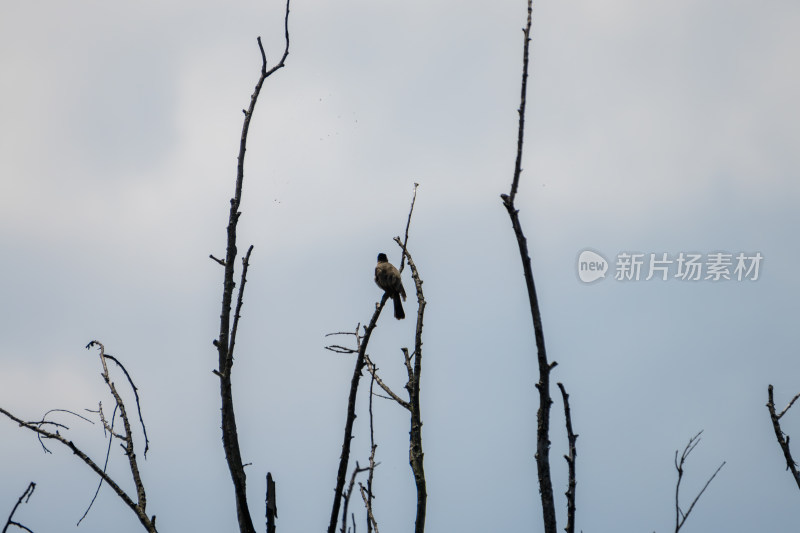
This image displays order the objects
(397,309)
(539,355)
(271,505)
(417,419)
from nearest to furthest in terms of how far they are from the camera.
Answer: (539,355)
(271,505)
(417,419)
(397,309)

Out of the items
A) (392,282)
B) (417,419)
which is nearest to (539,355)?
(417,419)

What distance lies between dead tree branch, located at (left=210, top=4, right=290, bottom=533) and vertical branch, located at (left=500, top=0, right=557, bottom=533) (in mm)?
1417

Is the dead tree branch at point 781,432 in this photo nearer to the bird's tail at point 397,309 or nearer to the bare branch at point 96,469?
the bare branch at point 96,469

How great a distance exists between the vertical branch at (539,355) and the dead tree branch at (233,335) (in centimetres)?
142

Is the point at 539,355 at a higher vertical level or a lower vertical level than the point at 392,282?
lower

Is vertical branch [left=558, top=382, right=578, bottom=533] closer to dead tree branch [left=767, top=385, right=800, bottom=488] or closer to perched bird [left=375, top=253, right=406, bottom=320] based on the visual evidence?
dead tree branch [left=767, top=385, right=800, bottom=488]

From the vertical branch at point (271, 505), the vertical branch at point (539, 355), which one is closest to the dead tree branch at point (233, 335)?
the vertical branch at point (271, 505)

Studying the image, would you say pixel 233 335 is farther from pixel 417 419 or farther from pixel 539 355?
pixel 417 419

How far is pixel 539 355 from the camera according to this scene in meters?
3.28

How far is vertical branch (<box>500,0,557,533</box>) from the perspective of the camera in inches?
126

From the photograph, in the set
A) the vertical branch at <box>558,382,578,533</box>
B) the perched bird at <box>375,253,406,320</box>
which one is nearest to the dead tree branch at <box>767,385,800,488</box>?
the vertical branch at <box>558,382,578,533</box>

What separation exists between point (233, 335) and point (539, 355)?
1717mm

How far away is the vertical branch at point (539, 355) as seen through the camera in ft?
10.5

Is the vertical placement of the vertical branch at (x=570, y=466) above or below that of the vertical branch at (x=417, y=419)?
below
